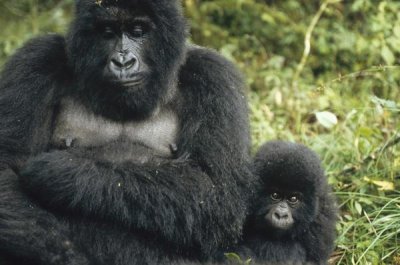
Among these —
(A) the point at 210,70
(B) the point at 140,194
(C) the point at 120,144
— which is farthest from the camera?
(A) the point at 210,70

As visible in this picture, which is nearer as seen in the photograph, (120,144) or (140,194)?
(140,194)

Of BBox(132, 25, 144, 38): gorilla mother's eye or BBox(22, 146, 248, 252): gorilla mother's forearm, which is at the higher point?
BBox(132, 25, 144, 38): gorilla mother's eye

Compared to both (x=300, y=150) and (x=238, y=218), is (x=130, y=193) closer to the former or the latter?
(x=238, y=218)

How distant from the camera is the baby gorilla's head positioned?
166 inches

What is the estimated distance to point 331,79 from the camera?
691cm

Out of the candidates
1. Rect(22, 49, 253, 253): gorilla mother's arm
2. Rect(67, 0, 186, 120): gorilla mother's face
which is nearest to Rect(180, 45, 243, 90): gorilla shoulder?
Rect(22, 49, 253, 253): gorilla mother's arm

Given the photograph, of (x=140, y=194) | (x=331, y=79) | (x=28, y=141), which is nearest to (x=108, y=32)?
(x=28, y=141)

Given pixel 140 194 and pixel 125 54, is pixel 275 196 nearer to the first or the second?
pixel 140 194

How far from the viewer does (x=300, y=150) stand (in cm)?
440

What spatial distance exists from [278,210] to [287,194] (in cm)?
13

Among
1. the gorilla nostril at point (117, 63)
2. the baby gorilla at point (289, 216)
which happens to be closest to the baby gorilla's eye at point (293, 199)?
the baby gorilla at point (289, 216)

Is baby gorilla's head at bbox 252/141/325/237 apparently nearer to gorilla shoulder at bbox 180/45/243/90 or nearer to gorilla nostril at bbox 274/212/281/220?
gorilla nostril at bbox 274/212/281/220

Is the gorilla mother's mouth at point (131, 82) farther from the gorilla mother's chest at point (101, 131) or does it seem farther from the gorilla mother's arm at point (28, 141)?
the gorilla mother's arm at point (28, 141)

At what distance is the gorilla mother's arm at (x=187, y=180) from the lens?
379 cm
